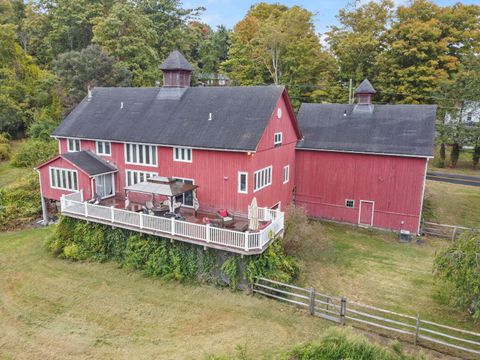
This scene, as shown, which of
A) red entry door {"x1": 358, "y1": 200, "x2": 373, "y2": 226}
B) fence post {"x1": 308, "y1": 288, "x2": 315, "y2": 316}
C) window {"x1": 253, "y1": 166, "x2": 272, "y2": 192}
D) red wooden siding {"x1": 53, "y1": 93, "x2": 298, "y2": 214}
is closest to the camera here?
fence post {"x1": 308, "y1": 288, "x2": 315, "y2": 316}

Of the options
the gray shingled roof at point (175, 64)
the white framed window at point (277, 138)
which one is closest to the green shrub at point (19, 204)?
the gray shingled roof at point (175, 64)

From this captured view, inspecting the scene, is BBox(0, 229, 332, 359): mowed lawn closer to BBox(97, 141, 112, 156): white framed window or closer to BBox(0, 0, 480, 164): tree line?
BBox(97, 141, 112, 156): white framed window

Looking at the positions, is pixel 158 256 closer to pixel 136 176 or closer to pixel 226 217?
pixel 226 217

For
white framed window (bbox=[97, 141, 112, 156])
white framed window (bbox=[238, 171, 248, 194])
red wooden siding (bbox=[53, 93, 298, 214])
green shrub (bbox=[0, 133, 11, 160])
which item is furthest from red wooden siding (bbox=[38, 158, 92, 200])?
green shrub (bbox=[0, 133, 11, 160])

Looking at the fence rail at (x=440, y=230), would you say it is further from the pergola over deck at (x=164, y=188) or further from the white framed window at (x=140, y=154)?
the white framed window at (x=140, y=154)

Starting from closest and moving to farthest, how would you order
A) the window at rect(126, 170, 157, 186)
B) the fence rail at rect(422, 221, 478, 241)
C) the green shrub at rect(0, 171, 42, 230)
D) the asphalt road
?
the window at rect(126, 170, 157, 186)
the fence rail at rect(422, 221, 478, 241)
the green shrub at rect(0, 171, 42, 230)
the asphalt road

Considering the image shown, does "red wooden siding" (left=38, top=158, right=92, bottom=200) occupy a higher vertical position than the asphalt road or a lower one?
higher

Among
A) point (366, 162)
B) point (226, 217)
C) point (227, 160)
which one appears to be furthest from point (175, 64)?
point (366, 162)

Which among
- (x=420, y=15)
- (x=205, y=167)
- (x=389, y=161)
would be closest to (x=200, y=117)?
(x=205, y=167)
